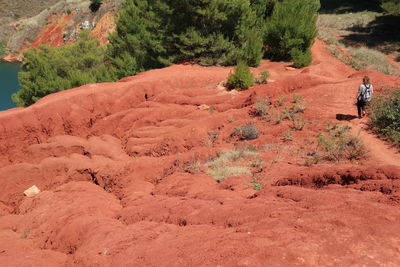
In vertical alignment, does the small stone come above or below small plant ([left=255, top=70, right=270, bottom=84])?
below

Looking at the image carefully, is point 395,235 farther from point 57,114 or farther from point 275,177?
point 57,114

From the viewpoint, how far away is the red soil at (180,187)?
12.7 ft

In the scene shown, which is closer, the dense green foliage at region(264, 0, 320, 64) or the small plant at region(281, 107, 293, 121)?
the small plant at region(281, 107, 293, 121)

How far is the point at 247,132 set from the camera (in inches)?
371

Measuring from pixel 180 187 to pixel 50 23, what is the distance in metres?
66.3

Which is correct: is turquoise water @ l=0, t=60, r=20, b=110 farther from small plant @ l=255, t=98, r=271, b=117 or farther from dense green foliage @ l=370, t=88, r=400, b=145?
dense green foliage @ l=370, t=88, r=400, b=145

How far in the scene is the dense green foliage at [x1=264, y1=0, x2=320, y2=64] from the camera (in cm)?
1798

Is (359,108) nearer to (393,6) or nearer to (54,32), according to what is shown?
(393,6)

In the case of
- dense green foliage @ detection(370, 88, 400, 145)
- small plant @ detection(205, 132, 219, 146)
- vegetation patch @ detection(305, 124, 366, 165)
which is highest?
dense green foliage @ detection(370, 88, 400, 145)

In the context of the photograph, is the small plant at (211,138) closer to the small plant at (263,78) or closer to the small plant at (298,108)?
the small plant at (298,108)

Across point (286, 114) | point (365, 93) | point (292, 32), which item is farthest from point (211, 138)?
point (292, 32)

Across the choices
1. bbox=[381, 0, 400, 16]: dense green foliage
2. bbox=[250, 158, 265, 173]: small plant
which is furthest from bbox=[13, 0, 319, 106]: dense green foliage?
bbox=[381, 0, 400, 16]: dense green foliage

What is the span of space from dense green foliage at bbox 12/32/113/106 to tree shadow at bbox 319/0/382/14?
28.3 meters

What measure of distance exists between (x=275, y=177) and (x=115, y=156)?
6.65 meters
